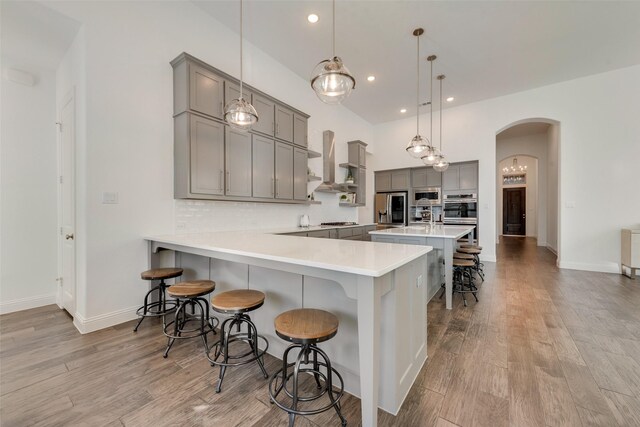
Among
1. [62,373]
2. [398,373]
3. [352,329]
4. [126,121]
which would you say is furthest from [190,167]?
[398,373]

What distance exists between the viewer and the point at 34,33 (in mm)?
2562

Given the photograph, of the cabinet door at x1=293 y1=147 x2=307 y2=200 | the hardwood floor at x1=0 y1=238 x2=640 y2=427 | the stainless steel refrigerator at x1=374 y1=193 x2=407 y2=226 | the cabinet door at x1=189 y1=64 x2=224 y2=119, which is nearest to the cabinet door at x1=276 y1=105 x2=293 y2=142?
the cabinet door at x1=293 y1=147 x2=307 y2=200

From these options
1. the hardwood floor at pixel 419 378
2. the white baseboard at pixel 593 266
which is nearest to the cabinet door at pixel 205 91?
the hardwood floor at pixel 419 378

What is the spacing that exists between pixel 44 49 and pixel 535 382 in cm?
553

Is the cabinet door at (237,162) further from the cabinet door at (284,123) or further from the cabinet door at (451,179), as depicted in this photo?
the cabinet door at (451,179)

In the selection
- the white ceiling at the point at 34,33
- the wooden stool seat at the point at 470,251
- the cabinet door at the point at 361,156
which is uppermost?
the white ceiling at the point at 34,33

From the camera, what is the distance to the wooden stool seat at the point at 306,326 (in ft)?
4.24

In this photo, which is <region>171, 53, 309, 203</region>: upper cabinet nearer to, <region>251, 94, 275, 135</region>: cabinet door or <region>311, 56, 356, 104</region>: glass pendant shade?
<region>251, 94, 275, 135</region>: cabinet door

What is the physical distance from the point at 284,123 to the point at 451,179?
451 cm

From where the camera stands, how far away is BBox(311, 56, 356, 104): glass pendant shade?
6.01 ft

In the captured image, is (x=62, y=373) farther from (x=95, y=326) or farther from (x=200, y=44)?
(x=200, y=44)

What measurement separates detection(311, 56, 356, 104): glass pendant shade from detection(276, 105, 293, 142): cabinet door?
7.00 ft

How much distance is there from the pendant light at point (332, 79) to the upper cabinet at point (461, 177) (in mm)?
5321

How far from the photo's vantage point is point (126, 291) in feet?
8.70
